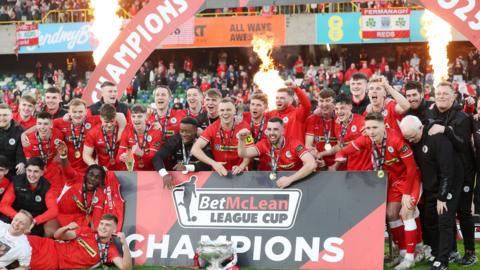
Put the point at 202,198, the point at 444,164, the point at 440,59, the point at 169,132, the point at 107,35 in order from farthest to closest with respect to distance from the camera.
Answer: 1. the point at 440,59
2. the point at 107,35
3. the point at 169,132
4. the point at 202,198
5. the point at 444,164

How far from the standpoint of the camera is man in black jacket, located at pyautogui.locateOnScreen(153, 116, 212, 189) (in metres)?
8.05

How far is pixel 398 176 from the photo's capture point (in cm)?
757

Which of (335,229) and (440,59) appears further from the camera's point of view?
(440,59)

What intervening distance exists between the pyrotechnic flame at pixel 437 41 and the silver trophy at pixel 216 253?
57.4 feet

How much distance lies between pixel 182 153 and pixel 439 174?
2894 millimetres

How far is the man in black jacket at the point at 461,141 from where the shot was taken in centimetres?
738

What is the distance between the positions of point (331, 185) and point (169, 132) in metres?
2.16

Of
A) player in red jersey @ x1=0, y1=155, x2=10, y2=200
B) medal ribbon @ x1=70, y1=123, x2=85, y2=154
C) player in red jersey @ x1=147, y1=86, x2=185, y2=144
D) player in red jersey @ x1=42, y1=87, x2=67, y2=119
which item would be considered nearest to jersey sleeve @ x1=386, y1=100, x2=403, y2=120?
player in red jersey @ x1=147, y1=86, x2=185, y2=144

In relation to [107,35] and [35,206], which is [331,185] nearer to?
[35,206]

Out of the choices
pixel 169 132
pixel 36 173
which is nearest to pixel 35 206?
pixel 36 173

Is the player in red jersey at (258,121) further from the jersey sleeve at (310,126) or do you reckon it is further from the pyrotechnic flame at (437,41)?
the pyrotechnic flame at (437,41)

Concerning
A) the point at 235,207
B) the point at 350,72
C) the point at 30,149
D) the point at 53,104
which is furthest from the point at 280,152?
the point at 350,72

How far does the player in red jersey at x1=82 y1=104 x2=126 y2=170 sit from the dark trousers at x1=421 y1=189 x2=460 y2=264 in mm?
3629

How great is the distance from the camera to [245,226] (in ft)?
25.4
